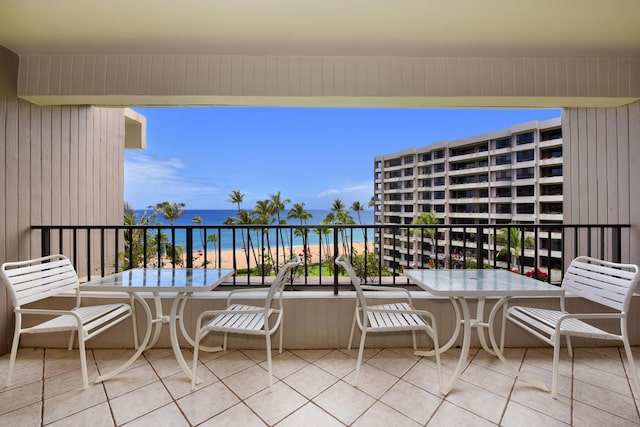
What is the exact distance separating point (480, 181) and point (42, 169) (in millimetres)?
29343

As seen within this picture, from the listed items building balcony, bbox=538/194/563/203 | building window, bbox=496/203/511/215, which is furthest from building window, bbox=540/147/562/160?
building window, bbox=496/203/511/215

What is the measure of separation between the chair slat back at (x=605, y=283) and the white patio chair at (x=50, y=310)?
3269 mm

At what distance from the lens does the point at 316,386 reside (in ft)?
6.08

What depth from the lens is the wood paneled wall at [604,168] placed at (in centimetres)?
256

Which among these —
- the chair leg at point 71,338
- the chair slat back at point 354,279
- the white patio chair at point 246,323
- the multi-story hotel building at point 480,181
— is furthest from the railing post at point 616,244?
the multi-story hotel building at point 480,181

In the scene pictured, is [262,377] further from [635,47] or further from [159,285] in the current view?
[635,47]

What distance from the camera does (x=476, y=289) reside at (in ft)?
5.71

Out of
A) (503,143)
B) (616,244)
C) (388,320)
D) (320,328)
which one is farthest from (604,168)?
(503,143)

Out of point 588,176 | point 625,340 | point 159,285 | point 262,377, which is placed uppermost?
point 588,176

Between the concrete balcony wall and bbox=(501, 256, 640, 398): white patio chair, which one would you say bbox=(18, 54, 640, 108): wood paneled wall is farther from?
the concrete balcony wall

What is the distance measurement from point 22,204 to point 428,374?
11.7ft

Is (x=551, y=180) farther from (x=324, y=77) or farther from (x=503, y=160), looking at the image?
(x=324, y=77)

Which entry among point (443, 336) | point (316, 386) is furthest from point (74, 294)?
point (443, 336)

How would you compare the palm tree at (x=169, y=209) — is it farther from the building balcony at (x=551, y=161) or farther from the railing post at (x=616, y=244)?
the building balcony at (x=551, y=161)
